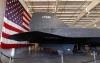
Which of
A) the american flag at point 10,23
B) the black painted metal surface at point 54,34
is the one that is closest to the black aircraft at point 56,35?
the black painted metal surface at point 54,34

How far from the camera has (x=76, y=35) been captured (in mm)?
3463

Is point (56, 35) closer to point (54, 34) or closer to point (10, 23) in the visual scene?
point (54, 34)

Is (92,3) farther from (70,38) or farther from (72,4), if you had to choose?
(70,38)

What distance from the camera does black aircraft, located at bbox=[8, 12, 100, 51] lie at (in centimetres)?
339

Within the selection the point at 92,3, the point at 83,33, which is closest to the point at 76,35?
the point at 83,33

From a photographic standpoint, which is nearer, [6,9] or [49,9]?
[6,9]

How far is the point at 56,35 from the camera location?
10.8 feet

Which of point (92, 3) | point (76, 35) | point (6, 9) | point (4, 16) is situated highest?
point (92, 3)

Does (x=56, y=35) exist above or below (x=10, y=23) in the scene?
below

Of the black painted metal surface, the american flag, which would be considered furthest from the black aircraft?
the american flag

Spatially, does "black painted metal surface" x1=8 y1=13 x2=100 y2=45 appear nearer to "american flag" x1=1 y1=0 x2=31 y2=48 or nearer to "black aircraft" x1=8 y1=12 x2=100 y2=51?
"black aircraft" x1=8 y1=12 x2=100 y2=51

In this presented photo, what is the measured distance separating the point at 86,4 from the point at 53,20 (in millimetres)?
5390

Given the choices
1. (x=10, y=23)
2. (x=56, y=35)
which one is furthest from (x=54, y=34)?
(x=10, y=23)

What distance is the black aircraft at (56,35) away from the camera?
11.1ft
